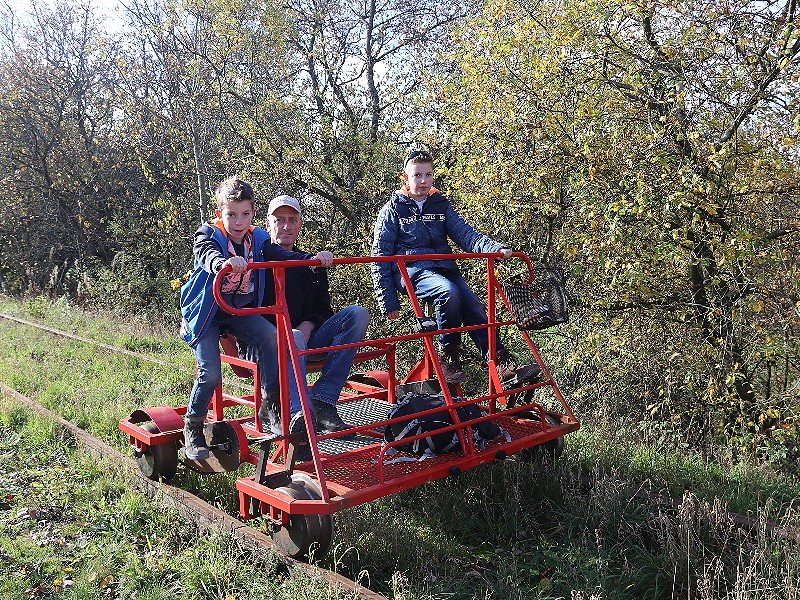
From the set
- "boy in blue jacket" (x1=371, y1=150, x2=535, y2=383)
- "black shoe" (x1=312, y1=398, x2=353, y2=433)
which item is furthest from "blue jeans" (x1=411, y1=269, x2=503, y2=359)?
"black shoe" (x1=312, y1=398, x2=353, y2=433)

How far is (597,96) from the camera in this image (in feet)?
21.7

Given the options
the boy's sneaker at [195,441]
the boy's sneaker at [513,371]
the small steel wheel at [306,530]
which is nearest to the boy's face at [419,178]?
the boy's sneaker at [513,371]

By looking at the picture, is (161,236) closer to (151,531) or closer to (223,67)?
(223,67)

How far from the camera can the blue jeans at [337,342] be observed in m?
5.04

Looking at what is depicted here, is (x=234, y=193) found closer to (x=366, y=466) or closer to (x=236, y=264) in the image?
(x=236, y=264)

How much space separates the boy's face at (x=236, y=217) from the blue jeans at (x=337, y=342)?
0.86 m

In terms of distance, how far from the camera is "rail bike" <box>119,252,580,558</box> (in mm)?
3939

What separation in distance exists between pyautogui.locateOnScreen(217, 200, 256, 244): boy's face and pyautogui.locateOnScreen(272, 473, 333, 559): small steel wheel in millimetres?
1674

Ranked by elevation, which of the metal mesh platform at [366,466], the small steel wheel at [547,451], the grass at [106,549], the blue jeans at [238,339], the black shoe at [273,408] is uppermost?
the blue jeans at [238,339]

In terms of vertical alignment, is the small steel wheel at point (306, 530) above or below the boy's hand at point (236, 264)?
below

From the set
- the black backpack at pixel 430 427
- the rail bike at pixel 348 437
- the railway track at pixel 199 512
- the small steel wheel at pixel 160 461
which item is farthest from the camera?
Answer: the small steel wheel at pixel 160 461

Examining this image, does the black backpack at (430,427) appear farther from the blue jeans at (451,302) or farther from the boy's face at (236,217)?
the boy's face at (236,217)

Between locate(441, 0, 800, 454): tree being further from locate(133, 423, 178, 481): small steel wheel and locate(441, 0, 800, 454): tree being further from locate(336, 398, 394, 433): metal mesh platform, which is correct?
locate(133, 423, 178, 481): small steel wheel

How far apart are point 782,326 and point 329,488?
4.46 meters
